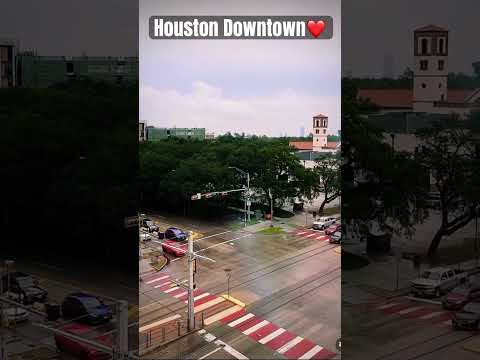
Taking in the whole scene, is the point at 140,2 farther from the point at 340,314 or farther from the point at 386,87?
the point at 340,314

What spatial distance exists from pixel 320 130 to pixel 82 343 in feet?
8.13

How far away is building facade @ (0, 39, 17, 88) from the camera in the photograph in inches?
211

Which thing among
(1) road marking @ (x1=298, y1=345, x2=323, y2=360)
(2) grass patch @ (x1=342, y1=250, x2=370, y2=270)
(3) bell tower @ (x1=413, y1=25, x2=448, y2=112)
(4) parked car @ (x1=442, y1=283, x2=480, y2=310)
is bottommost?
(1) road marking @ (x1=298, y1=345, x2=323, y2=360)

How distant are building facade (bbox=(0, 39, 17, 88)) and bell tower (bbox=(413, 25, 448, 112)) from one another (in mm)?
3235

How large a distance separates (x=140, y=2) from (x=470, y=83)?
2.66 metres

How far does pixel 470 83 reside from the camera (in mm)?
5109

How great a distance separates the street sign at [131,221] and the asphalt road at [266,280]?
17 cm

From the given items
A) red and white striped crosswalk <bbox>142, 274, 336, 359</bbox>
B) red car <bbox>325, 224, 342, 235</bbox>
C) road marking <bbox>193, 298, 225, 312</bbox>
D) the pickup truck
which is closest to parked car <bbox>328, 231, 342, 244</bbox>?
red car <bbox>325, 224, 342, 235</bbox>

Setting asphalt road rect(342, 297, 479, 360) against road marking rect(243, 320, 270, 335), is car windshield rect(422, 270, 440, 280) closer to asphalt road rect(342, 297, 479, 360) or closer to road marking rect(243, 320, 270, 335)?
asphalt road rect(342, 297, 479, 360)

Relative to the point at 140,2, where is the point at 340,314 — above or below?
below

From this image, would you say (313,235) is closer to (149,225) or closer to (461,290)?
(461,290)

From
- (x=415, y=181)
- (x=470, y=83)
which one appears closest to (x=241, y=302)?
(x=415, y=181)

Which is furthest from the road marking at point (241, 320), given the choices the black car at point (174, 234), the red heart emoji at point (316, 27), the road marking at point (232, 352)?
the red heart emoji at point (316, 27)

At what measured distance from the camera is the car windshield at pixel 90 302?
5.24 metres
